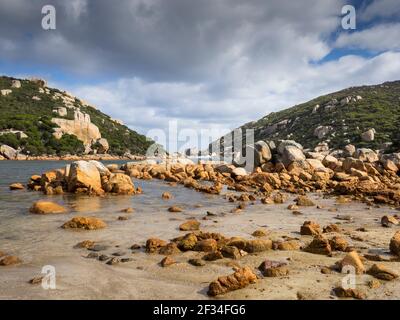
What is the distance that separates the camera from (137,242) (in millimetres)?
11656

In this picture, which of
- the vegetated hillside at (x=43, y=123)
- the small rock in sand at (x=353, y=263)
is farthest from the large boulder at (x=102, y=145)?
the small rock in sand at (x=353, y=263)

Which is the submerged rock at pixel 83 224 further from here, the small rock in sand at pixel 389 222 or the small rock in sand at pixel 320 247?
the small rock in sand at pixel 389 222

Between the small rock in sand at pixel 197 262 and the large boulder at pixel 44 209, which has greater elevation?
the large boulder at pixel 44 209

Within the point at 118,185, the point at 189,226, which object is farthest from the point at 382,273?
the point at 118,185

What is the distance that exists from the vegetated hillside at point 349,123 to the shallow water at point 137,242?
5155 cm

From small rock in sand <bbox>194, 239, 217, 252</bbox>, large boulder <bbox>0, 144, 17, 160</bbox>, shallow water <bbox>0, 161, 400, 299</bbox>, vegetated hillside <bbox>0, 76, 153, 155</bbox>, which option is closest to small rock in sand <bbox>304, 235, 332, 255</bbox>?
shallow water <bbox>0, 161, 400, 299</bbox>

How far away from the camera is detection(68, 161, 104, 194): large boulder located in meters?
25.4

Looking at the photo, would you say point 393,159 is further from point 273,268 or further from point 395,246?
point 273,268

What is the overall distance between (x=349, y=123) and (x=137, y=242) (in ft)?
312

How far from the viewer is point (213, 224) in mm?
15000

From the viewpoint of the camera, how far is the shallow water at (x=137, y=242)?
7.44 metres

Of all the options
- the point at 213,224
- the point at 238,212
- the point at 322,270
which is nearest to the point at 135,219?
the point at 213,224

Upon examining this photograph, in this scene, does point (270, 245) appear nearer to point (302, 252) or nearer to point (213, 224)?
point (302, 252)
